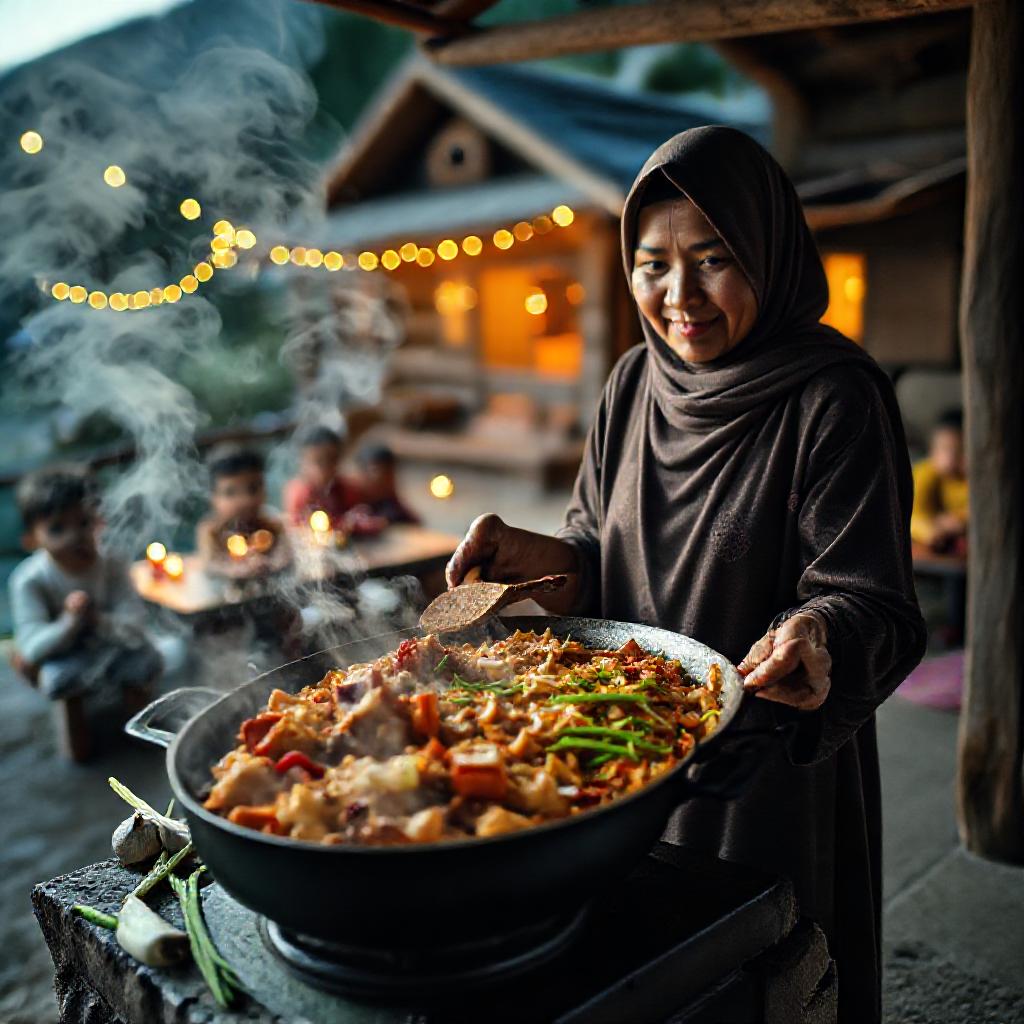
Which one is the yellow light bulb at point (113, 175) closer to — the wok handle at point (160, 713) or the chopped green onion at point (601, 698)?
the wok handle at point (160, 713)

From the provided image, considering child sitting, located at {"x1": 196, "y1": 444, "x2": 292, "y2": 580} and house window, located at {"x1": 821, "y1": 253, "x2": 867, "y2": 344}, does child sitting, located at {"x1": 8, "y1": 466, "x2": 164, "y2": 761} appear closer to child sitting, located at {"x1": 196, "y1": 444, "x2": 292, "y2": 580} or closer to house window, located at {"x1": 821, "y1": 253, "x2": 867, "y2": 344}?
child sitting, located at {"x1": 196, "y1": 444, "x2": 292, "y2": 580}

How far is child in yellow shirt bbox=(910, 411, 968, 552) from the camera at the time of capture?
22.3 ft

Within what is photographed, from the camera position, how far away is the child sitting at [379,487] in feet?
22.3

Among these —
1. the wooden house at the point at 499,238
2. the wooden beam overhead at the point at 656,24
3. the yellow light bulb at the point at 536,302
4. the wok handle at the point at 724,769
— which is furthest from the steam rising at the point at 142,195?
the yellow light bulb at the point at 536,302

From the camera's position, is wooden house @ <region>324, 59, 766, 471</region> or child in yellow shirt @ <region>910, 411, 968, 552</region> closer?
child in yellow shirt @ <region>910, 411, 968, 552</region>

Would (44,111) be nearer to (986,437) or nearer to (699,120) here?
(986,437)

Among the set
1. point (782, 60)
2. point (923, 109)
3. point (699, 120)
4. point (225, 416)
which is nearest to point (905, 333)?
point (923, 109)

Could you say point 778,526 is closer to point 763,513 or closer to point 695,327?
point 763,513

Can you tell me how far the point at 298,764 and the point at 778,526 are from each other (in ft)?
3.79

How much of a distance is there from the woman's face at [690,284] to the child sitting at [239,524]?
374 cm

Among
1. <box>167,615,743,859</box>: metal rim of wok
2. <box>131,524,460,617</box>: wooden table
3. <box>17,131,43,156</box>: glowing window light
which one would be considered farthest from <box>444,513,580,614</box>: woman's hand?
<box>17,131,43,156</box>: glowing window light

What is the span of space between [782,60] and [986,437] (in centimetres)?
533

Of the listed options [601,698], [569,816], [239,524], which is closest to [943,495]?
[239,524]

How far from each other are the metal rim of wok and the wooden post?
2.45m
